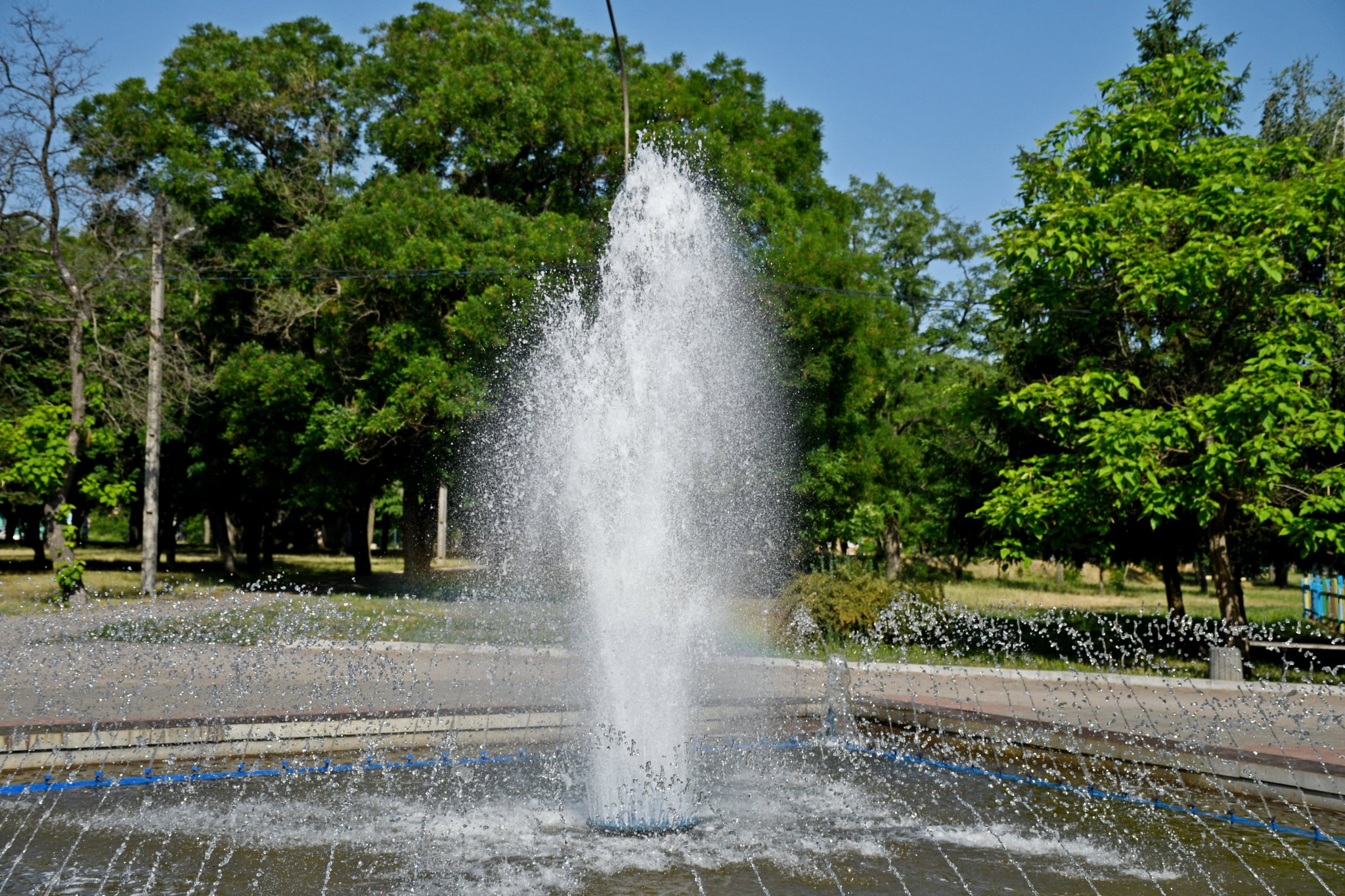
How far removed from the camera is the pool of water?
6.02 meters

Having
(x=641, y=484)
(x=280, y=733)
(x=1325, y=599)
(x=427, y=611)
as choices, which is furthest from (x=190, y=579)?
(x=1325, y=599)

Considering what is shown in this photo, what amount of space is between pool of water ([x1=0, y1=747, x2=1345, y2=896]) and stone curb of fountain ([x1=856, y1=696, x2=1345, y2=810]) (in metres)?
0.77

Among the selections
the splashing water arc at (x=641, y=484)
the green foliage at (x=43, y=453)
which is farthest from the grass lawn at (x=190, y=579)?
the splashing water arc at (x=641, y=484)

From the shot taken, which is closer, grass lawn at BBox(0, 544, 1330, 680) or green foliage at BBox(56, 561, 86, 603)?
grass lawn at BBox(0, 544, 1330, 680)

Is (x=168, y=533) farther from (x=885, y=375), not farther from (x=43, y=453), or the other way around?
(x=885, y=375)

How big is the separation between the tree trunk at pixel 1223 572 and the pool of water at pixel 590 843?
8.77 metres

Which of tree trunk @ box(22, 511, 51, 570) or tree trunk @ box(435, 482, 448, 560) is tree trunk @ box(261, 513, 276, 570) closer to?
tree trunk @ box(435, 482, 448, 560)

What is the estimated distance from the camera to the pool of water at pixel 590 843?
19.7 feet

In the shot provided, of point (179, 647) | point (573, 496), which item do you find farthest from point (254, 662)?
point (573, 496)

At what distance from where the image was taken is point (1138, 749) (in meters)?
8.56

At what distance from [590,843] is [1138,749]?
189 inches

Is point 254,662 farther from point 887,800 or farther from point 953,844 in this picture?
point 953,844

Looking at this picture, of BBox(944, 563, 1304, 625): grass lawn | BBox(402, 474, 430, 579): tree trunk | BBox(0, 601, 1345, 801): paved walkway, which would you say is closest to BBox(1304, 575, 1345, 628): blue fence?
BBox(944, 563, 1304, 625): grass lawn

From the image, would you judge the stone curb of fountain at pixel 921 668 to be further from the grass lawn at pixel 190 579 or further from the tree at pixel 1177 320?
the grass lawn at pixel 190 579
